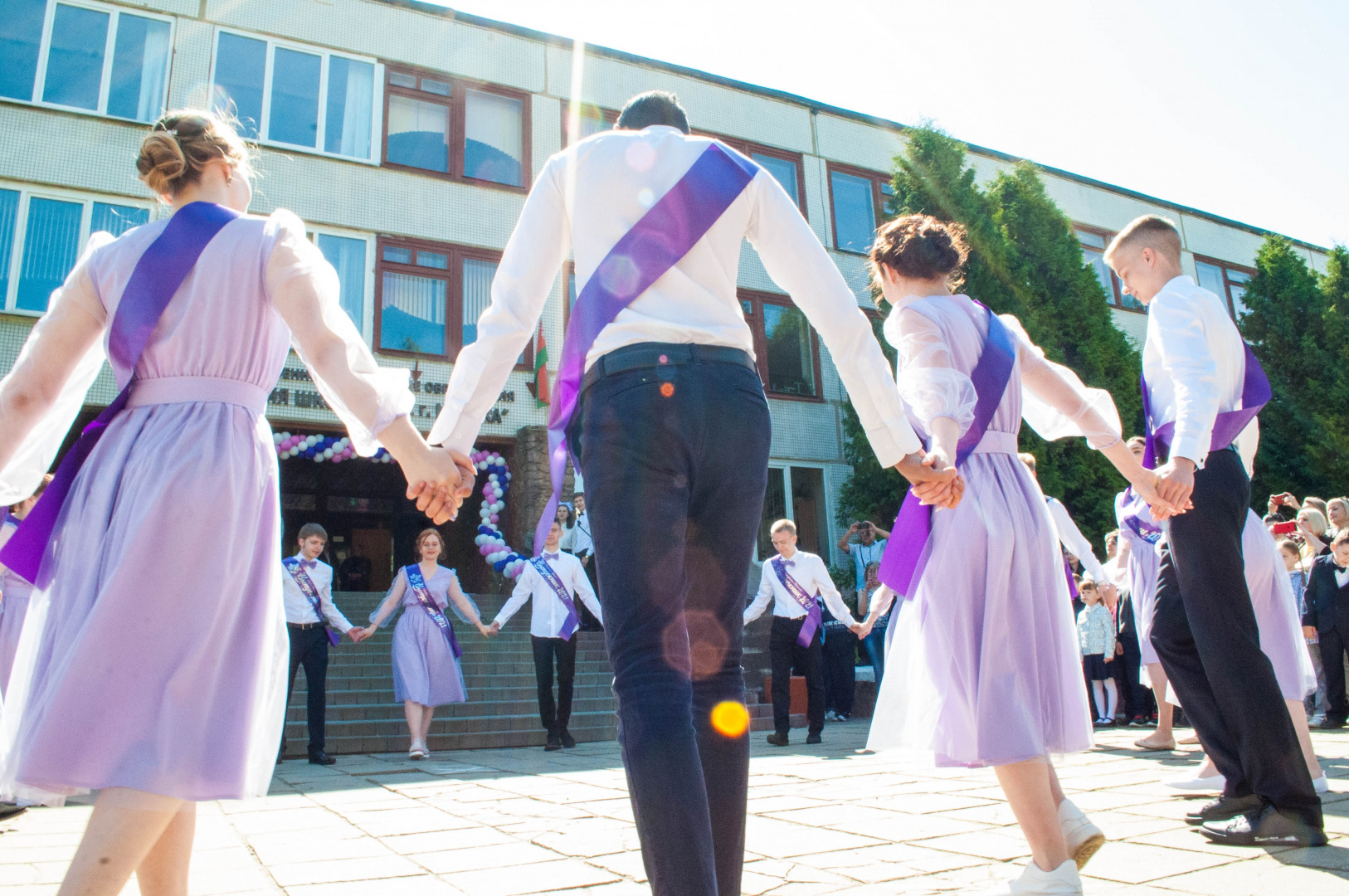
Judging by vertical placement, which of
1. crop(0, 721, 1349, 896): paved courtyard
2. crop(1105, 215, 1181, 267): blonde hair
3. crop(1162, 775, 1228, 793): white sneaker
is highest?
crop(1105, 215, 1181, 267): blonde hair

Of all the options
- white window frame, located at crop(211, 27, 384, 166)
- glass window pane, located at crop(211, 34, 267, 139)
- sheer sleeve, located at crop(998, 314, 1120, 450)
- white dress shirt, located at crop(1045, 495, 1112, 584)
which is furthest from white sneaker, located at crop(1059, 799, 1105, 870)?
glass window pane, located at crop(211, 34, 267, 139)

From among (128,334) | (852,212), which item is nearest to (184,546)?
(128,334)

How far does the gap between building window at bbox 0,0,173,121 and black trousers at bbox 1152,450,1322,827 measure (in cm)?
1467

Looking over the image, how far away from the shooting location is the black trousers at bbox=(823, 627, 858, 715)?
1088 cm

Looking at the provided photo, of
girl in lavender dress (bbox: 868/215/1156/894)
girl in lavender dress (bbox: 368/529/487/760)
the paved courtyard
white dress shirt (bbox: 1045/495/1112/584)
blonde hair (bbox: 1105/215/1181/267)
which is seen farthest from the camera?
girl in lavender dress (bbox: 368/529/487/760)

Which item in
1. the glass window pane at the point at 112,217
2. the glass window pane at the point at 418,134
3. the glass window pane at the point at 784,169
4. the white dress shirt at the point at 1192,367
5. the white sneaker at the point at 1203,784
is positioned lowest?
the white sneaker at the point at 1203,784

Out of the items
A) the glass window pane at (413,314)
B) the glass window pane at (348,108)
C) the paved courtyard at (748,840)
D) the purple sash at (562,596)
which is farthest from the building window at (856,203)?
the paved courtyard at (748,840)

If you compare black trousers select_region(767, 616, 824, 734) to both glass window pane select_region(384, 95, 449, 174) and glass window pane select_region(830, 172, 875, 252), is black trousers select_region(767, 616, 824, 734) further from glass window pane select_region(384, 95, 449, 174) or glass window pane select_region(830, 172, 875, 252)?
glass window pane select_region(830, 172, 875, 252)

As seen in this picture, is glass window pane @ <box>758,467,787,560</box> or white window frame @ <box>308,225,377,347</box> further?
glass window pane @ <box>758,467,787,560</box>

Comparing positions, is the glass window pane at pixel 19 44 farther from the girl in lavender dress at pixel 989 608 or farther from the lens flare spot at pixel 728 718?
the lens flare spot at pixel 728 718

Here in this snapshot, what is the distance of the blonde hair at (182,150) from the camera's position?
216cm

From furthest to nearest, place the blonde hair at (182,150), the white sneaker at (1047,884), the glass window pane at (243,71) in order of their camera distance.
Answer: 1. the glass window pane at (243,71)
2. the white sneaker at (1047,884)
3. the blonde hair at (182,150)

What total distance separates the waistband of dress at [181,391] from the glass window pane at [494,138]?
48.6 ft

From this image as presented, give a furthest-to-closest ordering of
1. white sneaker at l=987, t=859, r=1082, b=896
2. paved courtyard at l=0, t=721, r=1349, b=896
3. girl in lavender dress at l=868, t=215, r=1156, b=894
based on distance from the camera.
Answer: paved courtyard at l=0, t=721, r=1349, b=896, girl in lavender dress at l=868, t=215, r=1156, b=894, white sneaker at l=987, t=859, r=1082, b=896
